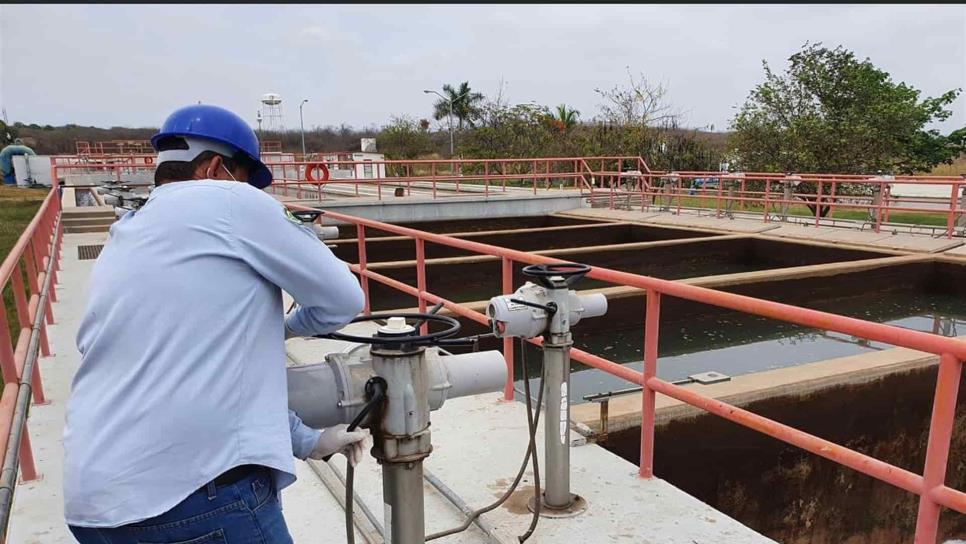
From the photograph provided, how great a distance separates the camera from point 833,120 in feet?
63.3

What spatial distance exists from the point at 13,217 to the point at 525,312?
722 inches

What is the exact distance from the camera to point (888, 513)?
5.29 meters

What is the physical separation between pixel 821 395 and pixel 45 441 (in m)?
5.16

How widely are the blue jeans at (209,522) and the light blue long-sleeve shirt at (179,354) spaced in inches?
1.4

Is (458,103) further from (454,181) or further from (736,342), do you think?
(736,342)

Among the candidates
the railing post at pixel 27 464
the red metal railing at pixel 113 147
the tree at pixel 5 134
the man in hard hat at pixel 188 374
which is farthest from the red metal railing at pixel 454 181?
the tree at pixel 5 134

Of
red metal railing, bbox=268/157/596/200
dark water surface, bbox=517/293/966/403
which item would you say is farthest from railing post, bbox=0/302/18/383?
red metal railing, bbox=268/157/596/200

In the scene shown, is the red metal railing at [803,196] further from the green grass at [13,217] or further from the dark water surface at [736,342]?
the green grass at [13,217]

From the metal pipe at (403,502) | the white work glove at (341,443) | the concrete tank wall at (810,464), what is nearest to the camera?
the white work glove at (341,443)

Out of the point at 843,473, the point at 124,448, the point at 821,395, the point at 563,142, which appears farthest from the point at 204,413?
the point at 563,142

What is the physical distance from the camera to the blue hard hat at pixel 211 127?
152 cm

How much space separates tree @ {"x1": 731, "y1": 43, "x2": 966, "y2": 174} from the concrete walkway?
1830 cm

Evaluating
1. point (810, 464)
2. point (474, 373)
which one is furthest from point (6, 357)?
point (810, 464)

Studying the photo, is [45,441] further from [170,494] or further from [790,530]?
[790,530]
